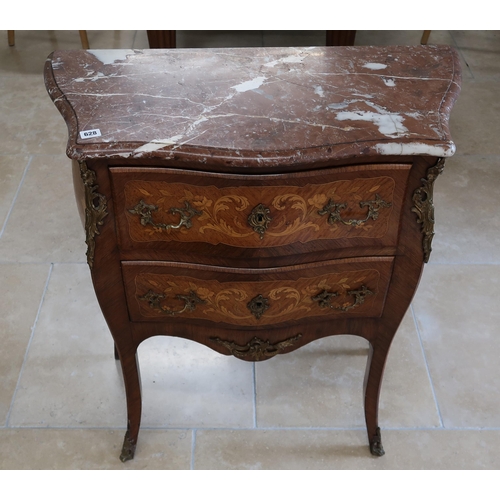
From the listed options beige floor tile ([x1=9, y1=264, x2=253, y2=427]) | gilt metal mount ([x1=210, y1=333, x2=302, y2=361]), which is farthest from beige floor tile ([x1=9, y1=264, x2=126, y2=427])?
gilt metal mount ([x1=210, y1=333, x2=302, y2=361])

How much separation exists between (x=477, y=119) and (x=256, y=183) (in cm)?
213

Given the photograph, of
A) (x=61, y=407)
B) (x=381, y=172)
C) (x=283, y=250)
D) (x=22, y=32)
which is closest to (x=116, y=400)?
(x=61, y=407)

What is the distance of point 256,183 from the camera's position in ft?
3.61

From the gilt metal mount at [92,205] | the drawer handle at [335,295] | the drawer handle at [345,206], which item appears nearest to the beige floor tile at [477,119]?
the drawer handle at [335,295]

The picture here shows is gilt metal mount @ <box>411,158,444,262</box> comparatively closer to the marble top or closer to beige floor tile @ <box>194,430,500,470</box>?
the marble top

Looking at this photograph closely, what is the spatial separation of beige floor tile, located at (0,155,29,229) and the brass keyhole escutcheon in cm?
149

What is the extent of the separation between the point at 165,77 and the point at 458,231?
145 centimetres

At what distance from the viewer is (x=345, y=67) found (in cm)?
131

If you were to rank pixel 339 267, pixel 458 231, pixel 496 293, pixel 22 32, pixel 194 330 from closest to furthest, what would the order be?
pixel 339 267, pixel 194 330, pixel 496 293, pixel 458 231, pixel 22 32

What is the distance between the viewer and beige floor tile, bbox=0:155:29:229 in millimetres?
2402

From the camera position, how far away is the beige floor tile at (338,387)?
1.77m

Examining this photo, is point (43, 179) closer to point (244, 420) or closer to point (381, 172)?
point (244, 420)

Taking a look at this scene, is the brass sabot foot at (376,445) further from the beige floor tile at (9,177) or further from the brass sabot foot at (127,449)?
the beige floor tile at (9,177)

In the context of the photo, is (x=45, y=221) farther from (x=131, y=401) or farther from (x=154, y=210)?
(x=154, y=210)
